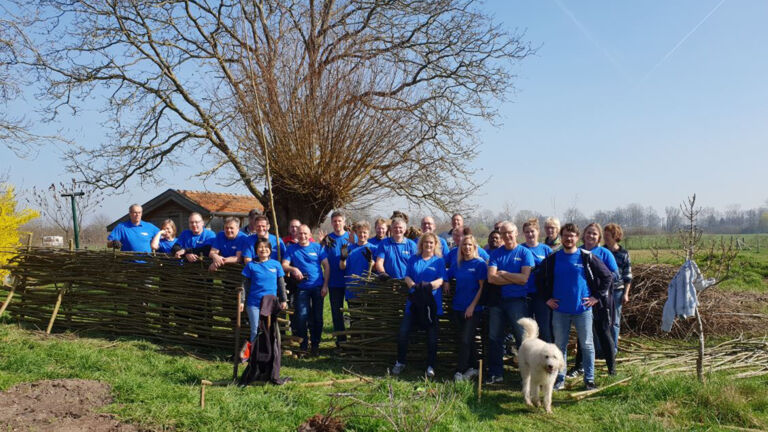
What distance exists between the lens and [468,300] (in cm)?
601

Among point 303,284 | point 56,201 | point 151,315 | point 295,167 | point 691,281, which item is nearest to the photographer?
point 691,281

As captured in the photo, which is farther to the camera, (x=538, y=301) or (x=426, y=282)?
(x=426, y=282)

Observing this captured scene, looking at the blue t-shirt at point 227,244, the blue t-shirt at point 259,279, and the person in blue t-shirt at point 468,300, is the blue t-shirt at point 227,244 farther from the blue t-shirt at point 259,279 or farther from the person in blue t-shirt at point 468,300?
the person in blue t-shirt at point 468,300

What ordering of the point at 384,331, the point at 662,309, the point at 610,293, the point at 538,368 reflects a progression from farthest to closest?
the point at 662,309
the point at 384,331
the point at 610,293
the point at 538,368

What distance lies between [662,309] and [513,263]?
164 inches

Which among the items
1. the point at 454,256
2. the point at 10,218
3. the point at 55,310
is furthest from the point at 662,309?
the point at 10,218

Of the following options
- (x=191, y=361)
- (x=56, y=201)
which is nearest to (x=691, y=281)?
(x=191, y=361)

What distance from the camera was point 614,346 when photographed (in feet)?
19.5

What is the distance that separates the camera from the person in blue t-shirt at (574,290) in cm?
542

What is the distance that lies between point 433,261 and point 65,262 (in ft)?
19.0

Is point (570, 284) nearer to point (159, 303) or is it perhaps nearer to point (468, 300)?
point (468, 300)

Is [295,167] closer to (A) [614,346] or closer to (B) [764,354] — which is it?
(A) [614,346]

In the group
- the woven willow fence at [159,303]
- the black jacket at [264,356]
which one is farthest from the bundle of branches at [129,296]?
the black jacket at [264,356]

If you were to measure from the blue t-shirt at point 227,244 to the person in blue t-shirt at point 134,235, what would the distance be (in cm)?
156
